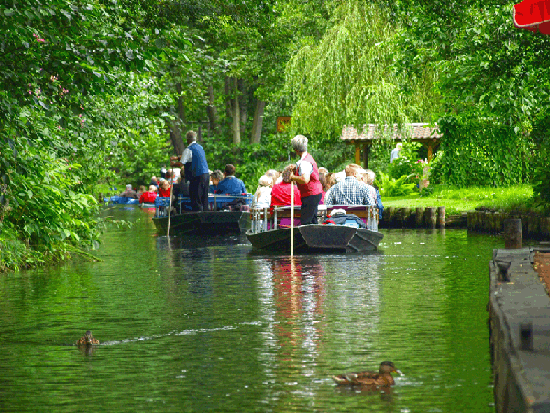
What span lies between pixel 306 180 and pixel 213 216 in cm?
864

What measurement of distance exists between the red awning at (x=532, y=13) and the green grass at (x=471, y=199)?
1395 cm

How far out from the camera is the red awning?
11.8 m

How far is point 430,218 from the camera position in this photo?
30031 mm

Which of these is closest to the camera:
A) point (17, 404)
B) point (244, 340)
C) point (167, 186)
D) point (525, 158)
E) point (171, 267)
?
point (17, 404)

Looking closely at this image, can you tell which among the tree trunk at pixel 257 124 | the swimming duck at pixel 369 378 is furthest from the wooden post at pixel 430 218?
the tree trunk at pixel 257 124

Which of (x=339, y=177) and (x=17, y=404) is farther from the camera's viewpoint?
(x=339, y=177)

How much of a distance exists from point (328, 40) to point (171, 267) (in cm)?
2474

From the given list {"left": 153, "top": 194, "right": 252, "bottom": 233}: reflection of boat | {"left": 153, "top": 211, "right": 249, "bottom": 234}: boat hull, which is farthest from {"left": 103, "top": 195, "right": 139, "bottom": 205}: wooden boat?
{"left": 153, "top": 211, "right": 249, "bottom": 234}: boat hull

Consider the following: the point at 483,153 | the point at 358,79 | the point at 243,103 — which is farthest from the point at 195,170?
the point at 243,103

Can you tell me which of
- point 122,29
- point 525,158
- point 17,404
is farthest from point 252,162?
point 17,404

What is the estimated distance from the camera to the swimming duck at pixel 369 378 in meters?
7.30

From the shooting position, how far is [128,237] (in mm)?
28109

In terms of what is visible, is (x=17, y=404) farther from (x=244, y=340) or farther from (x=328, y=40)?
(x=328, y=40)

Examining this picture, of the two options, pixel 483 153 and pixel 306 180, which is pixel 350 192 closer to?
pixel 306 180
